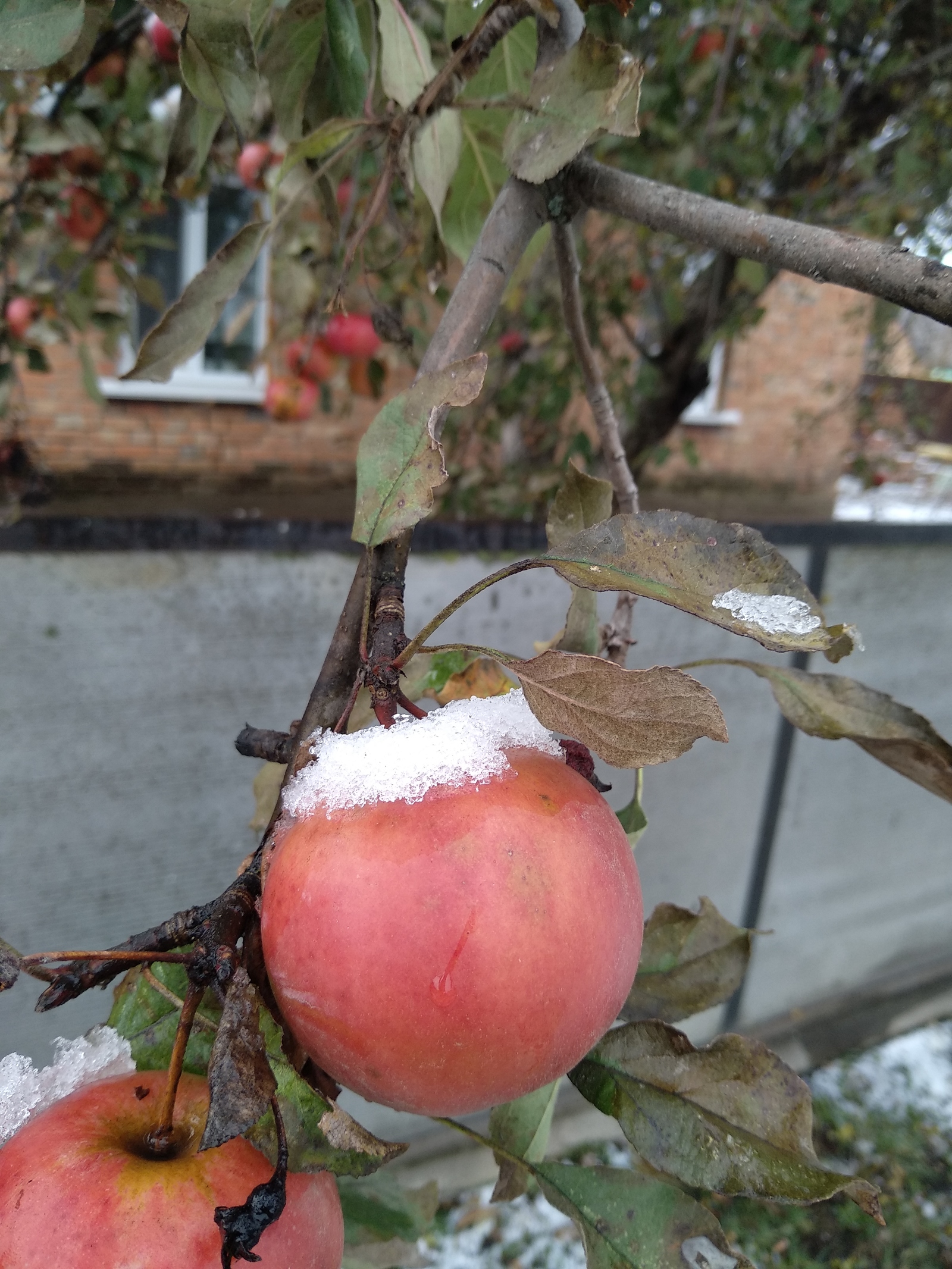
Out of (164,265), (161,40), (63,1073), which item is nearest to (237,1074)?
(63,1073)

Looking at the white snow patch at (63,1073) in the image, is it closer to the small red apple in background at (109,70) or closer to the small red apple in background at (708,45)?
the small red apple in background at (109,70)

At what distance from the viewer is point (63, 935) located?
52.1 inches

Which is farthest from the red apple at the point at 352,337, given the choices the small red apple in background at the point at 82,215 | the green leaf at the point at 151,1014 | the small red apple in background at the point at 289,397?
the green leaf at the point at 151,1014

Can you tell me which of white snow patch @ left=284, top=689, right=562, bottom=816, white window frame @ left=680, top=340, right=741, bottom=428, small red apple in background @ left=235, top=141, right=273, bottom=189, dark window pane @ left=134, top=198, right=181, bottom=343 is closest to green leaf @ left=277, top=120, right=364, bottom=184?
white snow patch @ left=284, top=689, right=562, bottom=816

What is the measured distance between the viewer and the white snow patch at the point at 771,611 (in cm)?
33

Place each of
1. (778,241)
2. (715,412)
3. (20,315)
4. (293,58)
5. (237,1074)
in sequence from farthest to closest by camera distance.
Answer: (715,412), (20,315), (293,58), (778,241), (237,1074)

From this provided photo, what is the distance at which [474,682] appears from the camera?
0.54m

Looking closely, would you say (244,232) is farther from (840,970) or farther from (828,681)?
(840,970)

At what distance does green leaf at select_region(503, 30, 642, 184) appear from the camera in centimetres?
42

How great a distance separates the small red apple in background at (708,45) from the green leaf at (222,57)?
4.43ft

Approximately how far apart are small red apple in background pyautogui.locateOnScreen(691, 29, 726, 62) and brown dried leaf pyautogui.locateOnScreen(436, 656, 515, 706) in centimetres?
152

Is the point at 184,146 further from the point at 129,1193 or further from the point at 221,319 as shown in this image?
the point at 221,319

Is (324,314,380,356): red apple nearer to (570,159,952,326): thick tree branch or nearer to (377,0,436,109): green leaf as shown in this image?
(377,0,436,109): green leaf

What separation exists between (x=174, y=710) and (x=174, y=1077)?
1008 millimetres
